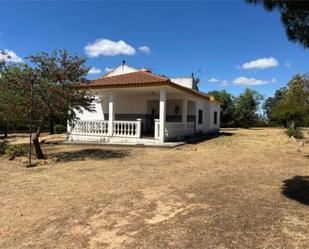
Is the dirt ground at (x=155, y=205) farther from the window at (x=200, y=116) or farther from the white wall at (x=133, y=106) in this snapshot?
the window at (x=200, y=116)

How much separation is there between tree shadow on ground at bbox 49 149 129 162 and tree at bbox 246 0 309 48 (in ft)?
24.4

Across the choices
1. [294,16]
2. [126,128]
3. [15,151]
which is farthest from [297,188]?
[15,151]

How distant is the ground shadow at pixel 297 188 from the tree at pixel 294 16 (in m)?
2.80

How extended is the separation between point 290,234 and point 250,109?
4379cm

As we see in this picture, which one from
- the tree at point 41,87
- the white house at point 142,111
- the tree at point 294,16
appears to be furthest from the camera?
the white house at point 142,111

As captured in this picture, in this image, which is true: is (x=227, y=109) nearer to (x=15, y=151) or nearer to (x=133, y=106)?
(x=133, y=106)

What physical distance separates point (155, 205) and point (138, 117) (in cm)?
1541

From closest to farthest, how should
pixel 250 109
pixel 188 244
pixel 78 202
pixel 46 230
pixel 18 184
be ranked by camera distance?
pixel 188 244 → pixel 46 230 → pixel 78 202 → pixel 18 184 → pixel 250 109

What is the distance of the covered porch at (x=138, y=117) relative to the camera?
15406 mm

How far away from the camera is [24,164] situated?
33.1 feet

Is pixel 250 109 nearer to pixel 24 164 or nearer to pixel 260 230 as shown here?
pixel 24 164

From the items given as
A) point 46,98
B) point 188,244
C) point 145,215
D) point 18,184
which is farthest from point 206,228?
point 46,98

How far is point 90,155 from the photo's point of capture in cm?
1193

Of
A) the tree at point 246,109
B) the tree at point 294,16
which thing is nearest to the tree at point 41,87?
the tree at point 294,16
